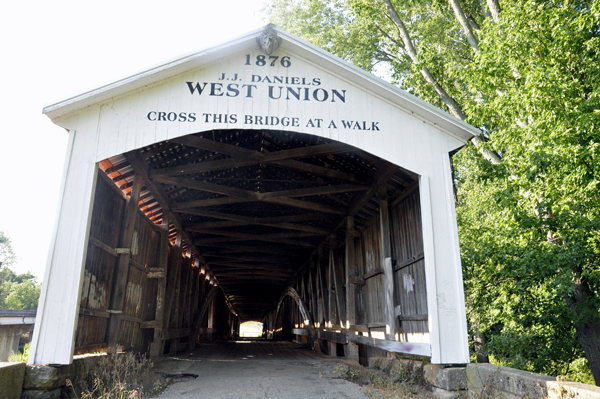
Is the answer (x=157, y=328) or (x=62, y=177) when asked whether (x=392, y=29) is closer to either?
(x=157, y=328)

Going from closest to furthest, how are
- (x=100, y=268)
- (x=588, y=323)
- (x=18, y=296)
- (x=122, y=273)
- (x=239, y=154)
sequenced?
(x=100, y=268) < (x=122, y=273) < (x=239, y=154) < (x=588, y=323) < (x=18, y=296)

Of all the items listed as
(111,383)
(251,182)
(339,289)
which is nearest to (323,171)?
(251,182)

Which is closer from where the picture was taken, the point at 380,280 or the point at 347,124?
the point at 347,124

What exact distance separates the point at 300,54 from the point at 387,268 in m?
3.57

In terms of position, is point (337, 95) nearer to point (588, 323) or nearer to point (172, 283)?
point (172, 283)

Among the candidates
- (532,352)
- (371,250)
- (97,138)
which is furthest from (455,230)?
(532,352)

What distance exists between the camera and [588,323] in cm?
854

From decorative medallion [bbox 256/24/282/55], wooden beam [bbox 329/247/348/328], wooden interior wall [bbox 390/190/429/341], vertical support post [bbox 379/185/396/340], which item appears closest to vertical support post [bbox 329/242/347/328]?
wooden beam [bbox 329/247/348/328]

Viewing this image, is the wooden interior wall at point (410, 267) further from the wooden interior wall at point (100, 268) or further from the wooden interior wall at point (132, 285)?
the wooden interior wall at point (100, 268)

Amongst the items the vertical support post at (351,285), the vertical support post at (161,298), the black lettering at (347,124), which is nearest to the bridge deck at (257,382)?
the vertical support post at (161,298)

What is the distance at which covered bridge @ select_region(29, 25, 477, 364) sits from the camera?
503cm

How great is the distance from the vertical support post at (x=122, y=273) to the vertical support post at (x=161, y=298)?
6.04 feet

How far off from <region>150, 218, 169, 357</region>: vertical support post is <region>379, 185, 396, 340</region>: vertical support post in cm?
418

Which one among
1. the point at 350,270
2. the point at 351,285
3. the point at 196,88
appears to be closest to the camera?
the point at 196,88
